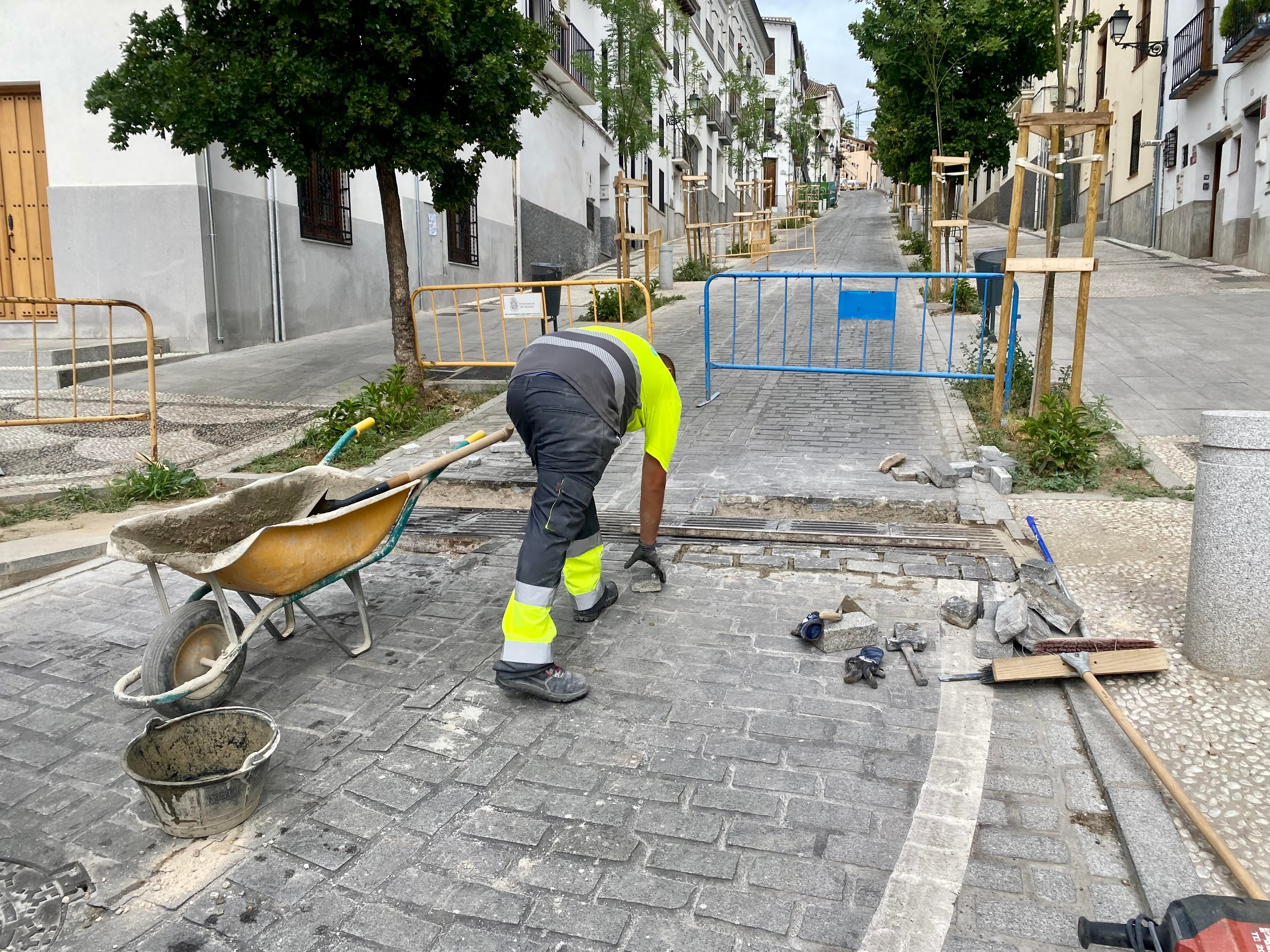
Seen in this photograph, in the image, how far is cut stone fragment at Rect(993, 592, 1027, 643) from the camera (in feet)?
12.1

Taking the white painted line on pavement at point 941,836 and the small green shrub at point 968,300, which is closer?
the white painted line on pavement at point 941,836

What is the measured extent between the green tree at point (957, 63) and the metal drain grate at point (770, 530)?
1294 centimetres

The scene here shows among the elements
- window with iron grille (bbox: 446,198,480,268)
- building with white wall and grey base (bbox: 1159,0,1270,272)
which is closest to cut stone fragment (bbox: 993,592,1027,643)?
building with white wall and grey base (bbox: 1159,0,1270,272)

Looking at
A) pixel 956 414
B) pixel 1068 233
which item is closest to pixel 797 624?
pixel 956 414

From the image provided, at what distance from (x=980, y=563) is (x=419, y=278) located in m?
13.8

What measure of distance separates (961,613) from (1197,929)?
2.27 m

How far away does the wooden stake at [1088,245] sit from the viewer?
6559mm

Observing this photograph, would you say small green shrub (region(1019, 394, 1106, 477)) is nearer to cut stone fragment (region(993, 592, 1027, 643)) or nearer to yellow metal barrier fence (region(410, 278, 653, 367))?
cut stone fragment (region(993, 592, 1027, 643))

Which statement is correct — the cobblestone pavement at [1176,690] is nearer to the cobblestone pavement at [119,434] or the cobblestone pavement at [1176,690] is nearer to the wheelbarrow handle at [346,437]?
the wheelbarrow handle at [346,437]

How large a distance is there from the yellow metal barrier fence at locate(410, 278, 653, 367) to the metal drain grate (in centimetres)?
156

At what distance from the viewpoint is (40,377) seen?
31.8ft

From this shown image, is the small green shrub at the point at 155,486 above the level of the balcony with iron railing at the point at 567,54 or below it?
below

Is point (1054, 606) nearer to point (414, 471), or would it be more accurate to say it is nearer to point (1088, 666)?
point (1088, 666)

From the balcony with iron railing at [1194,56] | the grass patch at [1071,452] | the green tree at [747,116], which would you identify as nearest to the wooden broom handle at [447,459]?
the grass patch at [1071,452]
